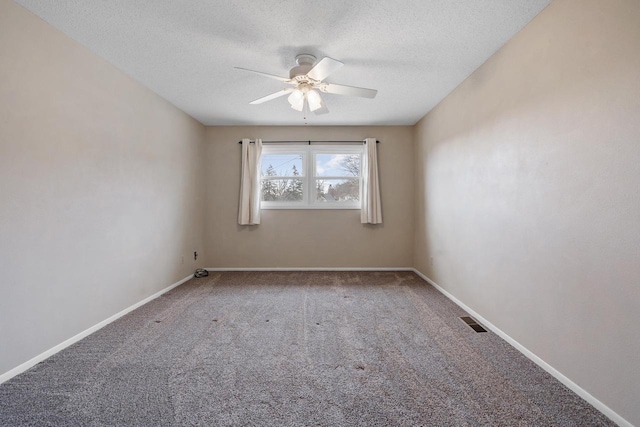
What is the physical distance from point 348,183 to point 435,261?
1.83m

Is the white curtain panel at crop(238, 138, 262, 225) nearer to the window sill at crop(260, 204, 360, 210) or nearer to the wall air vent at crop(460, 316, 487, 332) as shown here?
the window sill at crop(260, 204, 360, 210)

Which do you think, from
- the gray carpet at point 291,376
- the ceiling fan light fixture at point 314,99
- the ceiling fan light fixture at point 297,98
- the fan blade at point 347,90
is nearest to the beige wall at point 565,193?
the gray carpet at point 291,376

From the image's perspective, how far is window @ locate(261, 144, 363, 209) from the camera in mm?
4664

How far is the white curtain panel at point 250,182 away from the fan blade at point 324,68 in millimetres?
2359

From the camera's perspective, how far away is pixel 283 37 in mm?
2164

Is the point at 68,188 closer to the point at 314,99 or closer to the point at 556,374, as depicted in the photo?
the point at 314,99

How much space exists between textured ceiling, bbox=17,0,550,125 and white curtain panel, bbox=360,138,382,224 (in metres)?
1.33

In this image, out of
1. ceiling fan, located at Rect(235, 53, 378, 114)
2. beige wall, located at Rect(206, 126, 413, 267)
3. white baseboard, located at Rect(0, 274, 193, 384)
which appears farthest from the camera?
beige wall, located at Rect(206, 126, 413, 267)

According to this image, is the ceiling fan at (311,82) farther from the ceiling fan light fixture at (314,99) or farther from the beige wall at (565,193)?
the beige wall at (565,193)

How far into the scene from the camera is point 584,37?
158cm

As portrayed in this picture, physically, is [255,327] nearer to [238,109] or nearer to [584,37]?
[238,109]

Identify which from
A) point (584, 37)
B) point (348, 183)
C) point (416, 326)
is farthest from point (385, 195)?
point (584, 37)

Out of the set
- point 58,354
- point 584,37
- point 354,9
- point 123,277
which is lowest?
point 58,354

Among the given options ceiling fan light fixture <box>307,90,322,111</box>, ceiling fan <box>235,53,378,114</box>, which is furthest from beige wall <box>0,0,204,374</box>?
ceiling fan light fixture <box>307,90,322,111</box>
